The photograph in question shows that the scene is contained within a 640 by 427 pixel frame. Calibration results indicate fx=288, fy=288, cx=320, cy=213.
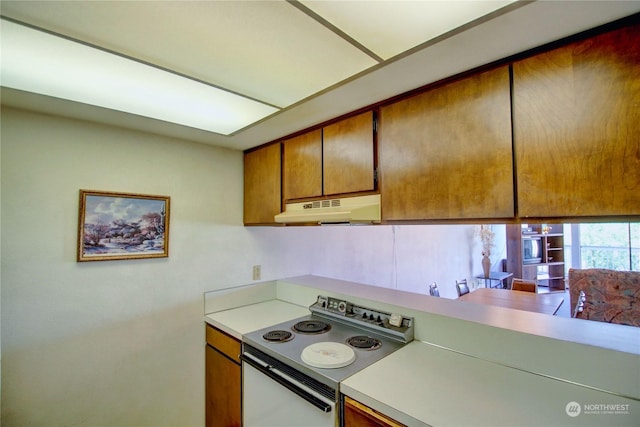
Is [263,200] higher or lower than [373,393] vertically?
higher

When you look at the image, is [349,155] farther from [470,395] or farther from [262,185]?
[470,395]

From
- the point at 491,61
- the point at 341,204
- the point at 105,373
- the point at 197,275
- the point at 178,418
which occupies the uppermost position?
the point at 491,61

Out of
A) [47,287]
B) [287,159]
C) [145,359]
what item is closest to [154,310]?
[145,359]

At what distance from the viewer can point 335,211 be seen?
5.31 ft

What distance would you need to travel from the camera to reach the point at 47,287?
158 cm

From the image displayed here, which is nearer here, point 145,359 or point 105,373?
point 105,373

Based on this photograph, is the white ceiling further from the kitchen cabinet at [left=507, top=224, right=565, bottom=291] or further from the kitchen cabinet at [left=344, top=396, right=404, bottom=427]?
the kitchen cabinet at [left=507, top=224, right=565, bottom=291]

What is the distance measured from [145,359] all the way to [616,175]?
8.31ft

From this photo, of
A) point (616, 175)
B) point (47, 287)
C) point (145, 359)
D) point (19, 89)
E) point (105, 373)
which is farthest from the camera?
point (145, 359)

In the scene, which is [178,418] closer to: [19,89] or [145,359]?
[145,359]

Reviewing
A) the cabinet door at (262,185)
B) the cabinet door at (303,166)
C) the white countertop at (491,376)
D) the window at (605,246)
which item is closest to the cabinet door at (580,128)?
the white countertop at (491,376)

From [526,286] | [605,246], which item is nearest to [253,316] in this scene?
[526,286]

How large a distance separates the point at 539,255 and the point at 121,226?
7.17 meters

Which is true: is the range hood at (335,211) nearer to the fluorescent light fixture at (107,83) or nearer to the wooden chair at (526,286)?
the fluorescent light fixture at (107,83)
